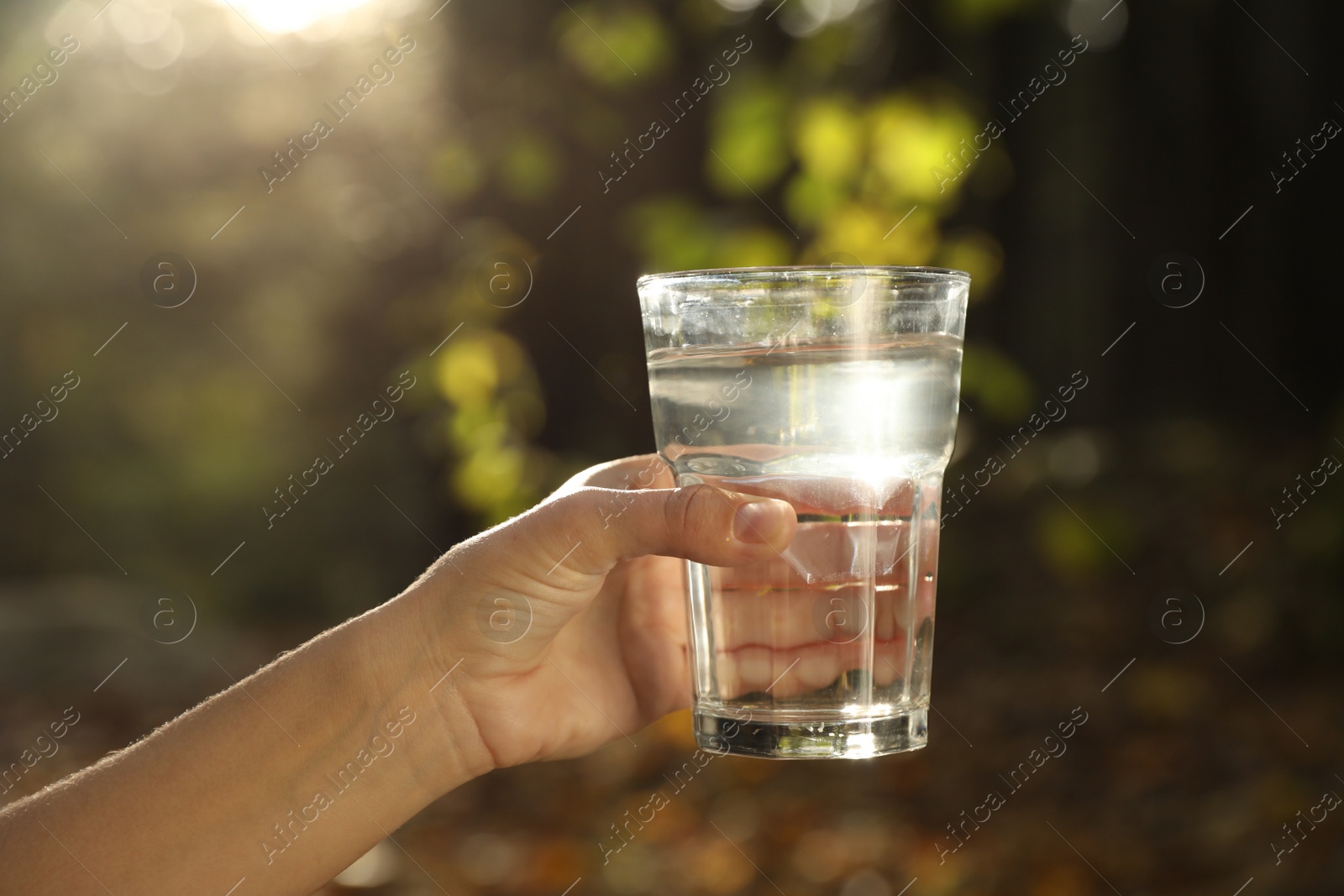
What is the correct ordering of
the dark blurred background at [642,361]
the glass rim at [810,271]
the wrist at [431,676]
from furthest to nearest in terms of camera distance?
the dark blurred background at [642,361], the wrist at [431,676], the glass rim at [810,271]

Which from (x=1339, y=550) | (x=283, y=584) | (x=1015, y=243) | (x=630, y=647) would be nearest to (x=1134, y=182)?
(x=1015, y=243)

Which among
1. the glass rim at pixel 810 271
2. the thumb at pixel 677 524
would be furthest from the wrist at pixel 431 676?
the glass rim at pixel 810 271

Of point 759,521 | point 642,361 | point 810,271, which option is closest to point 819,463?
point 759,521

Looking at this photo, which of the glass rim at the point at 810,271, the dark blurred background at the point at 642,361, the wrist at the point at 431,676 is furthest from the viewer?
the dark blurred background at the point at 642,361

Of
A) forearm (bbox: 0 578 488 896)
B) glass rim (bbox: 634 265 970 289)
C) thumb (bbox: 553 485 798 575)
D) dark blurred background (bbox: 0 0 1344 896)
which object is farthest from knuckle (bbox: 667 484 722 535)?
dark blurred background (bbox: 0 0 1344 896)

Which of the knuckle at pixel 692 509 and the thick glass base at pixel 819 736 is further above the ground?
the knuckle at pixel 692 509

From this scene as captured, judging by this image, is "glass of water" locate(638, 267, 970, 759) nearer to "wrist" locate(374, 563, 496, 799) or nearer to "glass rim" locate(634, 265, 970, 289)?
"glass rim" locate(634, 265, 970, 289)

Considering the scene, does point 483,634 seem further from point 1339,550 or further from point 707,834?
point 1339,550

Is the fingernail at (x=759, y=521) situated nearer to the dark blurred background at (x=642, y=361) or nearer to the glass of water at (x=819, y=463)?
the glass of water at (x=819, y=463)
